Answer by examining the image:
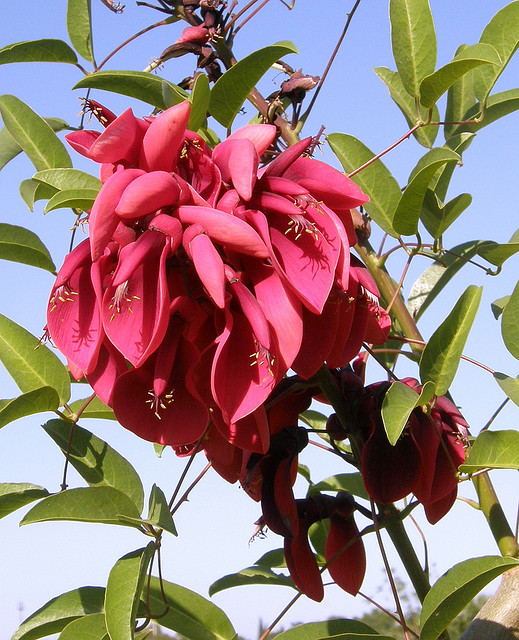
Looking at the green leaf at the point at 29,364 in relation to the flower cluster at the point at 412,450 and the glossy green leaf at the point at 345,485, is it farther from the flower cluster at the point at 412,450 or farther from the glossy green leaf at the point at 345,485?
the glossy green leaf at the point at 345,485

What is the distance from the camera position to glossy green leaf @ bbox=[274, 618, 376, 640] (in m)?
0.75

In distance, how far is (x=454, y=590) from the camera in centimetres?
70

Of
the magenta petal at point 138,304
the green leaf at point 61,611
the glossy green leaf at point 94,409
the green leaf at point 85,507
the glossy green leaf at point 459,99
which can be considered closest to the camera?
the magenta petal at point 138,304

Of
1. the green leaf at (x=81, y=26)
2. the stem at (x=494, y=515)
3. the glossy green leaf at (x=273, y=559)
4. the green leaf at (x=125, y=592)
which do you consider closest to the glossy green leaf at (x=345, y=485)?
the glossy green leaf at (x=273, y=559)

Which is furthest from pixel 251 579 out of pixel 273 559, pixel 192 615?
pixel 192 615

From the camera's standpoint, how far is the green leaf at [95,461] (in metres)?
0.80

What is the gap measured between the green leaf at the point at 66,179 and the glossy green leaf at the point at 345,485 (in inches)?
22.1

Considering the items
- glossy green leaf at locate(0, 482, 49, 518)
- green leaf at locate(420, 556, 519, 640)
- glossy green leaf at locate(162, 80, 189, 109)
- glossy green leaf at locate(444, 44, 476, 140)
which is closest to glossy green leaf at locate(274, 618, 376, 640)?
green leaf at locate(420, 556, 519, 640)

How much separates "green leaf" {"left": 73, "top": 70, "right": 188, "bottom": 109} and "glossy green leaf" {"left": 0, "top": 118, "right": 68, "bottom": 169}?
0.29 metres

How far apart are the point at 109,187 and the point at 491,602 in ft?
1.78

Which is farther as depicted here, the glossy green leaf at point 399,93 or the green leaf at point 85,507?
the glossy green leaf at point 399,93

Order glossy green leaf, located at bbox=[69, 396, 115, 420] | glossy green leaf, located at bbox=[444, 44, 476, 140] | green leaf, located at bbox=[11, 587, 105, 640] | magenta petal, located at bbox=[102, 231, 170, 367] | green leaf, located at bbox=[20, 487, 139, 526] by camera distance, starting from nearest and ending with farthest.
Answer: magenta petal, located at bbox=[102, 231, 170, 367] < green leaf, located at bbox=[20, 487, 139, 526] < green leaf, located at bbox=[11, 587, 105, 640] < glossy green leaf, located at bbox=[69, 396, 115, 420] < glossy green leaf, located at bbox=[444, 44, 476, 140]

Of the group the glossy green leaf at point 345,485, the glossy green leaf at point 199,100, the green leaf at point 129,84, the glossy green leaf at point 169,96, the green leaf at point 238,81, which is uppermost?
the green leaf at point 129,84

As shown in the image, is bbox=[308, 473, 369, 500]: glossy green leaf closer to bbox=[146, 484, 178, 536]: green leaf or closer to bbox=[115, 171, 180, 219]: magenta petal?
bbox=[146, 484, 178, 536]: green leaf
